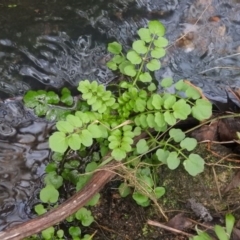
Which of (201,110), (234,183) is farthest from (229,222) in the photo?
(201,110)

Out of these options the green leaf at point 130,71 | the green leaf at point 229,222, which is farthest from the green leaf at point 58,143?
the green leaf at point 229,222

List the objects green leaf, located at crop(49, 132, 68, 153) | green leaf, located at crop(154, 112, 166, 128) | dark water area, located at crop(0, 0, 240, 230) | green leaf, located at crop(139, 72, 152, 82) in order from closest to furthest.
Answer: green leaf, located at crop(49, 132, 68, 153), green leaf, located at crop(154, 112, 166, 128), green leaf, located at crop(139, 72, 152, 82), dark water area, located at crop(0, 0, 240, 230)

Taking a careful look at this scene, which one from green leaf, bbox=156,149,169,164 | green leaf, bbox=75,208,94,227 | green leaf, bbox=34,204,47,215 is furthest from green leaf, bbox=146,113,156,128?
green leaf, bbox=34,204,47,215

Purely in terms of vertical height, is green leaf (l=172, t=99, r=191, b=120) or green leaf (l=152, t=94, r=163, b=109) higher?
green leaf (l=172, t=99, r=191, b=120)

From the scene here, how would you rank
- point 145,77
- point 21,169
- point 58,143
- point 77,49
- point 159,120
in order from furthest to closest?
1. point 77,49
2. point 21,169
3. point 145,77
4. point 159,120
5. point 58,143

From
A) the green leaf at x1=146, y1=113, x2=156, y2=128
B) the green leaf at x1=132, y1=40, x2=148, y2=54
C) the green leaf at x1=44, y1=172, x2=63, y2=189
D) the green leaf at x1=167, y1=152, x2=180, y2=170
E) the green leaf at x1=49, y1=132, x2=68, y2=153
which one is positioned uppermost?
the green leaf at x1=132, y1=40, x2=148, y2=54

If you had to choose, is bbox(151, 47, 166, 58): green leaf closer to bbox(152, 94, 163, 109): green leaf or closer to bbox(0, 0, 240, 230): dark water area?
bbox(152, 94, 163, 109): green leaf

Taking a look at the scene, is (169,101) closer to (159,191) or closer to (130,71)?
(130,71)
